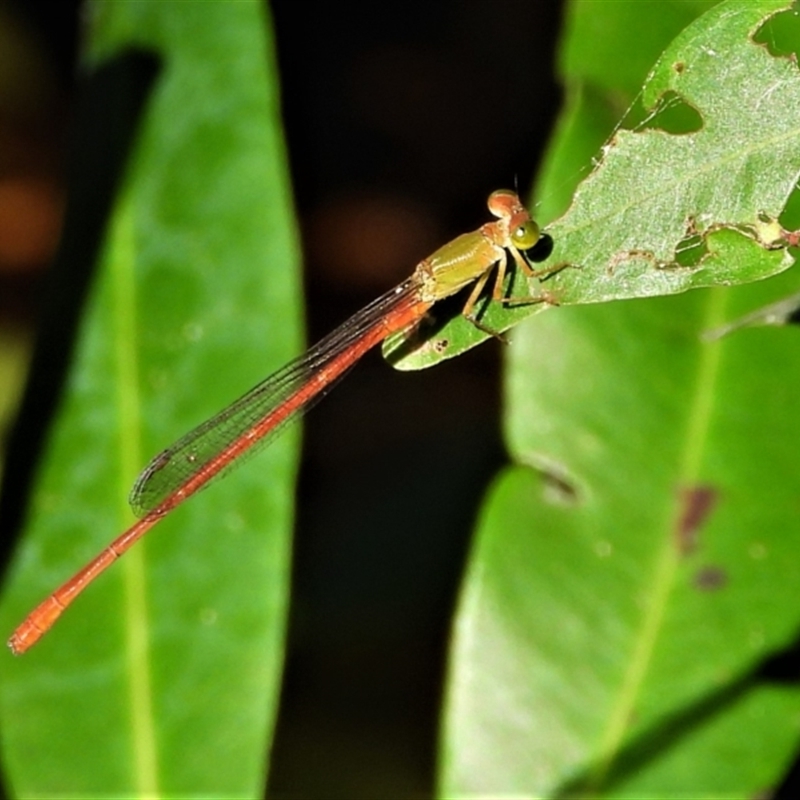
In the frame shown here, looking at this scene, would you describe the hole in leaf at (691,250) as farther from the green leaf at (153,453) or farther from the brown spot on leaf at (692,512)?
the green leaf at (153,453)

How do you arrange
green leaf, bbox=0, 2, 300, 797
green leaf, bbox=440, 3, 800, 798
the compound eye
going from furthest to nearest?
1. green leaf, bbox=0, 2, 300, 797
2. green leaf, bbox=440, 3, 800, 798
3. the compound eye

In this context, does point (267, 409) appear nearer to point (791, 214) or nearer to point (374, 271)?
point (791, 214)

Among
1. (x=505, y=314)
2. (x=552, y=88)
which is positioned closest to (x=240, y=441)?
(x=505, y=314)

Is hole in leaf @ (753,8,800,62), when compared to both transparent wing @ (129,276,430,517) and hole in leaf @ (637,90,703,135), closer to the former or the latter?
hole in leaf @ (637,90,703,135)

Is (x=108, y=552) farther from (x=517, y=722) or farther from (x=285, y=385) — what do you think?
(x=517, y=722)

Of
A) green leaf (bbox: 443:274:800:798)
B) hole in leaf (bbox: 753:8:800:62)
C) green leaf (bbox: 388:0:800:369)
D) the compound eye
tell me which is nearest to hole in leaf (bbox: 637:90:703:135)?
green leaf (bbox: 388:0:800:369)
